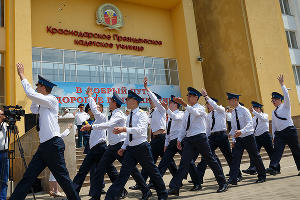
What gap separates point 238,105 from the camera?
24.0 ft

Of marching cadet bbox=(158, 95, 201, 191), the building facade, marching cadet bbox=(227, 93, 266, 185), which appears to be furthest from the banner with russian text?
marching cadet bbox=(227, 93, 266, 185)

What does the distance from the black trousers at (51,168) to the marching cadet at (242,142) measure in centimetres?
376

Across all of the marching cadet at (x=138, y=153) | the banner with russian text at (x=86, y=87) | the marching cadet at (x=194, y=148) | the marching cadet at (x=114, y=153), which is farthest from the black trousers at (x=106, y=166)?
the banner with russian text at (x=86, y=87)

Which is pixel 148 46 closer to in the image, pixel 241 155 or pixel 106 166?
pixel 241 155

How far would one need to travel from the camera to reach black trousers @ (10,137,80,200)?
4328mm

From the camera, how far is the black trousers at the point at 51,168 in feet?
14.2

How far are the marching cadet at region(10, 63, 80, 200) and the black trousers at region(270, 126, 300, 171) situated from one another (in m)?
5.26

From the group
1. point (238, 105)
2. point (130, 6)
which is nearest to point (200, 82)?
point (130, 6)

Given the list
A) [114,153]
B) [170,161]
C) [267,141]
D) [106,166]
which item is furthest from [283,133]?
[106,166]

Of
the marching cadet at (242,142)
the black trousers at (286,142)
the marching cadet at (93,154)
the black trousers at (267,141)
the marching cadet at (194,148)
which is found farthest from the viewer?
the black trousers at (267,141)

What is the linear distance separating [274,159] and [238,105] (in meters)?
1.68

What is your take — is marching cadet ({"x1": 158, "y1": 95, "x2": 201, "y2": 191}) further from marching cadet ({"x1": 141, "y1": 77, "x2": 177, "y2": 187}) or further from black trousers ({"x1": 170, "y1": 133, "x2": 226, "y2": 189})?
black trousers ({"x1": 170, "y1": 133, "x2": 226, "y2": 189})

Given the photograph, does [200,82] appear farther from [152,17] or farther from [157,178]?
[157,178]

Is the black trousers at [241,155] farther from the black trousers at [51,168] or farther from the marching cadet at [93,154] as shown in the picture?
the black trousers at [51,168]
